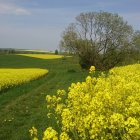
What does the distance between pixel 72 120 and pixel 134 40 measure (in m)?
57.5

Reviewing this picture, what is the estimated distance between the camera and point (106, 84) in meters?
9.83

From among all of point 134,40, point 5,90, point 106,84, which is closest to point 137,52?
point 134,40

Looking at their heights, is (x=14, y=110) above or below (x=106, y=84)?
below

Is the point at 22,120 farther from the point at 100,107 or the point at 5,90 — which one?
the point at 5,90

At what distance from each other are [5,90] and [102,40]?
3999cm

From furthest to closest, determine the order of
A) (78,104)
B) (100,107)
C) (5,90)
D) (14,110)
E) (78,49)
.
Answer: (78,49) → (5,90) → (14,110) → (78,104) → (100,107)

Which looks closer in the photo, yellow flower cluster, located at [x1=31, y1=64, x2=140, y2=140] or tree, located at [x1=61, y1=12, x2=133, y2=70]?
yellow flower cluster, located at [x1=31, y1=64, x2=140, y2=140]

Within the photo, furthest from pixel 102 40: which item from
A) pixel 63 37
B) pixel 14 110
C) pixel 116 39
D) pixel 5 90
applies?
pixel 14 110

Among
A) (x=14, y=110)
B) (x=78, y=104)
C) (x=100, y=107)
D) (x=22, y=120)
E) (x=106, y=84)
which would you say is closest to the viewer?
(x=100, y=107)

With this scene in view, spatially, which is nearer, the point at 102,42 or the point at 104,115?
the point at 104,115

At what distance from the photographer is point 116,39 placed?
63.9 meters

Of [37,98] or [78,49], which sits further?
[78,49]

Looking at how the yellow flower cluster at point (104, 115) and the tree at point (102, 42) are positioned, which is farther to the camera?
the tree at point (102, 42)

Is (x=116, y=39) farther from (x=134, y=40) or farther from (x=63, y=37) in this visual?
(x=63, y=37)
